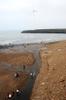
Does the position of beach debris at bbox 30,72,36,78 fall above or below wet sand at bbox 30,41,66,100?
below

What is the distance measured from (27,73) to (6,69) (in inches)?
157

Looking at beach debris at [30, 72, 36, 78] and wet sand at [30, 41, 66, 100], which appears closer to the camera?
wet sand at [30, 41, 66, 100]

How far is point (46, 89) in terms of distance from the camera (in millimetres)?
17766

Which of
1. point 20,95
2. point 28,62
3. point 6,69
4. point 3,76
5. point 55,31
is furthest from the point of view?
point 28,62

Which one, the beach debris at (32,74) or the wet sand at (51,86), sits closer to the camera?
the wet sand at (51,86)

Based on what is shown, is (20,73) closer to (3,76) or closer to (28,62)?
(3,76)

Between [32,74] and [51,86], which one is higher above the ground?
[51,86]

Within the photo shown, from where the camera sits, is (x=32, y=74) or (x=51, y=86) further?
(x=32, y=74)

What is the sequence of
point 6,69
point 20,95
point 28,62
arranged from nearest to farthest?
1. point 20,95
2. point 6,69
3. point 28,62

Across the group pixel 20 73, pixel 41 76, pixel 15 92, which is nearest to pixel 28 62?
pixel 20 73

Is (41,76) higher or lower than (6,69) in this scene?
higher

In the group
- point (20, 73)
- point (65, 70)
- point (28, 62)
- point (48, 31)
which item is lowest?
point (28, 62)

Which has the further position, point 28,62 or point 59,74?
point 28,62

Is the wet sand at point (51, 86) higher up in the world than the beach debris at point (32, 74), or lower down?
higher up
